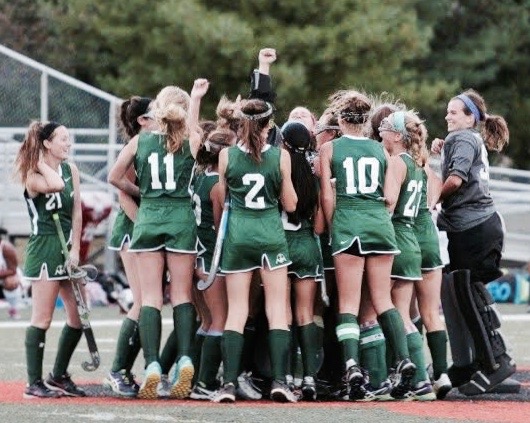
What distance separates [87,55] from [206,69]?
153 inches

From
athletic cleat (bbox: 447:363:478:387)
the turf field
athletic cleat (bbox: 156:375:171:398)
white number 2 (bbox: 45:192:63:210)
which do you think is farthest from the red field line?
white number 2 (bbox: 45:192:63:210)

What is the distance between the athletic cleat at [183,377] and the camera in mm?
10297

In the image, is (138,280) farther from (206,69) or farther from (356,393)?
(206,69)

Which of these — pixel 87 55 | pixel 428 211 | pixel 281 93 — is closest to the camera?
pixel 428 211

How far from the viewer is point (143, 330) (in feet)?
34.6

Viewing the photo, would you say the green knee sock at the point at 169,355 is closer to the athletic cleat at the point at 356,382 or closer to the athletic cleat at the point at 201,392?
the athletic cleat at the point at 201,392

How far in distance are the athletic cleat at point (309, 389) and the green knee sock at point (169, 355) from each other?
92cm

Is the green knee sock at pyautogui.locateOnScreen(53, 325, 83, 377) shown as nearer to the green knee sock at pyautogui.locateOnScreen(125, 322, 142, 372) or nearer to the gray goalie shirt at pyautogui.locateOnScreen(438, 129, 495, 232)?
the green knee sock at pyautogui.locateOnScreen(125, 322, 142, 372)

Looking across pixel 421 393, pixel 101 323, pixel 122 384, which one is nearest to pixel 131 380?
pixel 122 384

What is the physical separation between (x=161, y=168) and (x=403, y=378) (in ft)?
6.28

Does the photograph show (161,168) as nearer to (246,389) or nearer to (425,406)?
(246,389)

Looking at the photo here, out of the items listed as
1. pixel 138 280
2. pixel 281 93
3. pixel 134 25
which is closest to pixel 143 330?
pixel 138 280

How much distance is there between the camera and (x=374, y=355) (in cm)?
1066

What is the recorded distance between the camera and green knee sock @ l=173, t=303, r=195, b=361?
34.5 feet
